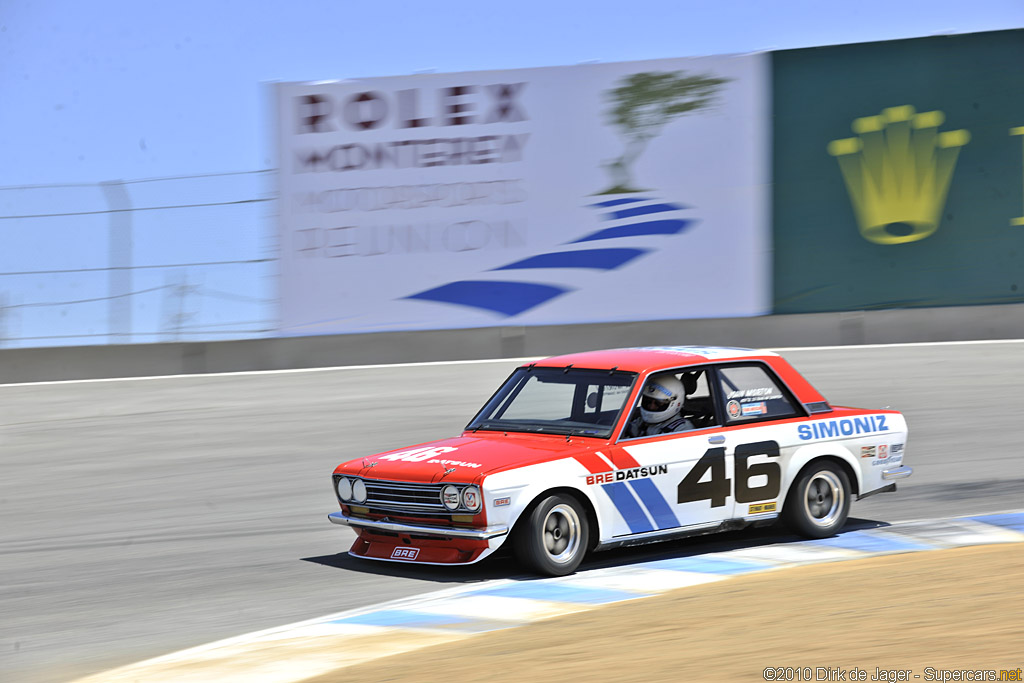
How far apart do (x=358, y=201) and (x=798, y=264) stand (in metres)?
7.67

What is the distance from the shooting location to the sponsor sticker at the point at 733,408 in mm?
8375

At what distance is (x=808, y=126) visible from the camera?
22.1 m

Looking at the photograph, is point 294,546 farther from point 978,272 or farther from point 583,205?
point 978,272

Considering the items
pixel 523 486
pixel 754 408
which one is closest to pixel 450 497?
pixel 523 486

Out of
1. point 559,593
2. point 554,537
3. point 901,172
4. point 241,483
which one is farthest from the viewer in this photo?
point 901,172

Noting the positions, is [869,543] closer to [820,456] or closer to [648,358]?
[820,456]

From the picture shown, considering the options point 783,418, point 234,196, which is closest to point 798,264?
point 234,196

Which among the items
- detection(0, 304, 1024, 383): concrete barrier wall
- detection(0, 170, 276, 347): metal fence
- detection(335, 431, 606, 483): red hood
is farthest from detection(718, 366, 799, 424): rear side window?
detection(0, 170, 276, 347): metal fence

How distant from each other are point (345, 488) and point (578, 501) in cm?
151

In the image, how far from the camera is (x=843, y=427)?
878 cm

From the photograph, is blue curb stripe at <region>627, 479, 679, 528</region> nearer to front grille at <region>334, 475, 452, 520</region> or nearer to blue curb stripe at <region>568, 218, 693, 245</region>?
front grille at <region>334, 475, 452, 520</region>

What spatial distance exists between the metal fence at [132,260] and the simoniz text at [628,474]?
13.0 meters

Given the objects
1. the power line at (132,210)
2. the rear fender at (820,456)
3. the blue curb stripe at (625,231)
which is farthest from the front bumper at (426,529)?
the blue curb stripe at (625,231)

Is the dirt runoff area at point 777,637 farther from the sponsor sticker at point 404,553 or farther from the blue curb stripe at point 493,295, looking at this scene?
the blue curb stripe at point 493,295
